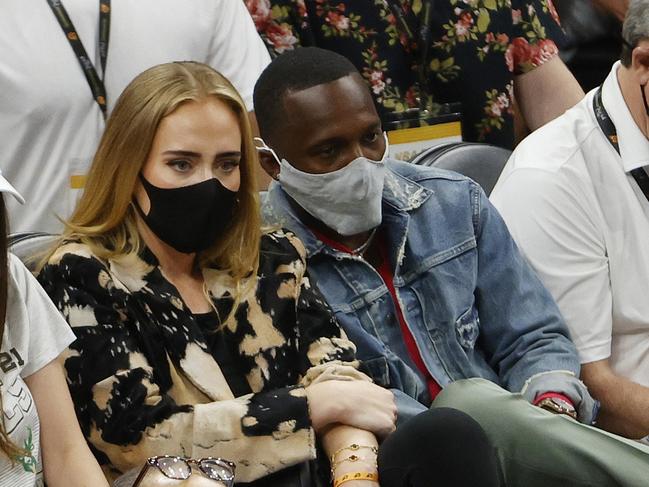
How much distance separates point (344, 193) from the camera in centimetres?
294

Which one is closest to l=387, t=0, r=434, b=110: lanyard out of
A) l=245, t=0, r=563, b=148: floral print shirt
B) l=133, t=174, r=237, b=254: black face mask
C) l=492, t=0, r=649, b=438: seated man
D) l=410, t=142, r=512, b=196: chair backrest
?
l=245, t=0, r=563, b=148: floral print shirt

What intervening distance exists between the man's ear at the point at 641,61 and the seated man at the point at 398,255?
482 millimetres

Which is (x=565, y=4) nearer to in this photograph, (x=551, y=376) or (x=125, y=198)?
(x=551, y=376)

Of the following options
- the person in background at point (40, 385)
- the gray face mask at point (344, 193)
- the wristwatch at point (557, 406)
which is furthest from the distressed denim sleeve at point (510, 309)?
the person in background at point (40, 385)

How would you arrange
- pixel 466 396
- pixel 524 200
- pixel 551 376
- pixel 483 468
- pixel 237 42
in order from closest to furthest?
1. pixel 483 468
2. pixel 466 396
3. pixel 551 376
4. pixel 524 200
5. pixel 237 42

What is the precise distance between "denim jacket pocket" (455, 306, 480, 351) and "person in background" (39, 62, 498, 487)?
12.8 inches

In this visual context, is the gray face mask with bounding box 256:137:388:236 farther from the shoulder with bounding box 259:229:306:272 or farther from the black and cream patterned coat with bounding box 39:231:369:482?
the black and cream patterned coat with bounding box 39:231:369:482

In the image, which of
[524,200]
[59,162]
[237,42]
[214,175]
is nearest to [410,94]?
[237,42]

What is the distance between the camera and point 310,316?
276 centimetres

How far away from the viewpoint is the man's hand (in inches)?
183

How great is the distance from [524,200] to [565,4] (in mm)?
1796

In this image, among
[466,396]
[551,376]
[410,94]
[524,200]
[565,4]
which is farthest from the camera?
[565,4]

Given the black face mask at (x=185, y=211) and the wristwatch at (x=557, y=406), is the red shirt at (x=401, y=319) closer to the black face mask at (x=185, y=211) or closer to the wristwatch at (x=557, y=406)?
the wristwatch at (x=557, y=406)

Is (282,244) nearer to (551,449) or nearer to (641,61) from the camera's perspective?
(551,449)
